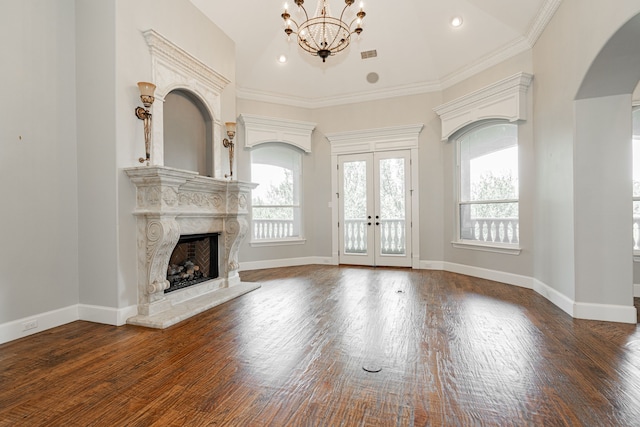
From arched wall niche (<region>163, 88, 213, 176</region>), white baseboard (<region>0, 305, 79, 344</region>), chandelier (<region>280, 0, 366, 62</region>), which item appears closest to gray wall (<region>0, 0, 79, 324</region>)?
white baseboard (<region>0, 305, 79, 344</region>)

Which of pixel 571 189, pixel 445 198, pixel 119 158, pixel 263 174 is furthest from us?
pixel 263 174

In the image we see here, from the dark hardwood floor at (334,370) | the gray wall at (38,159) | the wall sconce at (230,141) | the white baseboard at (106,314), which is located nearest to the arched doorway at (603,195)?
the dark hardwood floor at (334,370)

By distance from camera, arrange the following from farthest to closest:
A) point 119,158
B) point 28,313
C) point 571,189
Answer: point 571,189
point 119,158
point 28,313

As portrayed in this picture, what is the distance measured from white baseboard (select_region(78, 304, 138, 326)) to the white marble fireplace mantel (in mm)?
66

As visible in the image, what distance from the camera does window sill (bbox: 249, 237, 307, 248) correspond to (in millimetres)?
6324

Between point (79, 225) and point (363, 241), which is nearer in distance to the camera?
point (79, 225)

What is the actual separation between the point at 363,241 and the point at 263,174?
2.44 meters

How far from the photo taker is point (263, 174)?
6.53 meters

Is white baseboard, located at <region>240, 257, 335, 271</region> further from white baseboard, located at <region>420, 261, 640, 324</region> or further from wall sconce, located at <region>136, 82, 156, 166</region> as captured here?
wall sconce, located at <region>136, 82, 156, 166</region>

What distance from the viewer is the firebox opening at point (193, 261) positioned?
3.94 m

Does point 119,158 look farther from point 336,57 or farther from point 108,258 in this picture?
point 336,57

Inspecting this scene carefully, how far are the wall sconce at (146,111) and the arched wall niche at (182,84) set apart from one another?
0.12 metres

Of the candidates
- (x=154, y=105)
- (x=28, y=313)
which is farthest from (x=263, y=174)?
(x=28, y=313)

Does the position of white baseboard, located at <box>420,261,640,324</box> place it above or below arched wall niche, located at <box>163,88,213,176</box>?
below
